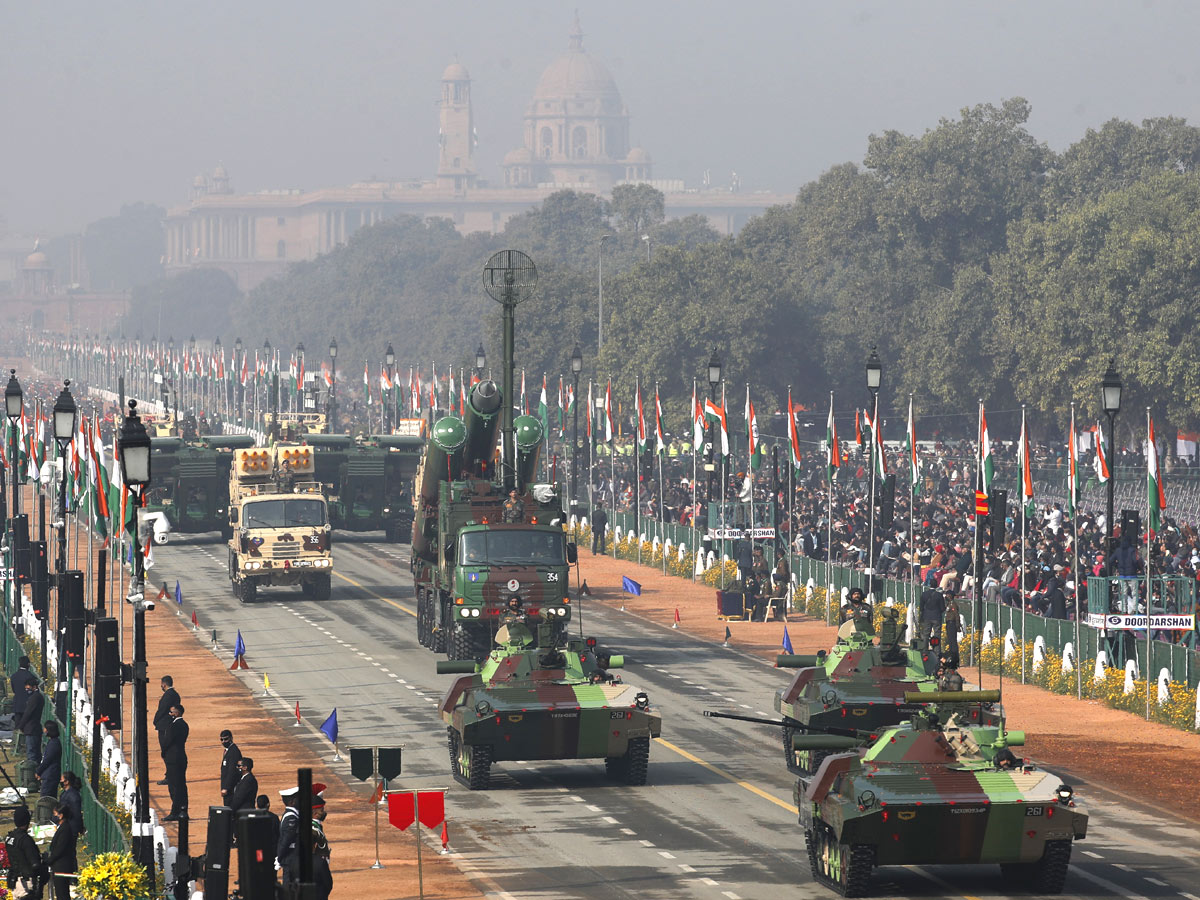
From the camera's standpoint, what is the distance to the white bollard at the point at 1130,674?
3878 cm

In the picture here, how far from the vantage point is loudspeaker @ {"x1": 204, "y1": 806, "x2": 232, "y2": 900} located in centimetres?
1744

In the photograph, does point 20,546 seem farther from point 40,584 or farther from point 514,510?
point 514,510

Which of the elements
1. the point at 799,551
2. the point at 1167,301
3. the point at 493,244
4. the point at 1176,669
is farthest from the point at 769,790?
the point at 493,244

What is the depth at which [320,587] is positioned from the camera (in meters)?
54.7

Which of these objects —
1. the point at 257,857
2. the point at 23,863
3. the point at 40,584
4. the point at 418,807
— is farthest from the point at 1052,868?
the point at 40,584

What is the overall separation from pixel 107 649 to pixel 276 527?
2499 cm

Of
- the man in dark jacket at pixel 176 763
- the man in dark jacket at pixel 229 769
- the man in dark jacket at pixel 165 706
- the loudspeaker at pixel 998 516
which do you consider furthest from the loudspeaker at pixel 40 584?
the loudspeaker at pixel 998 516

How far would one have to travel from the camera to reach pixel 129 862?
68.0 ft

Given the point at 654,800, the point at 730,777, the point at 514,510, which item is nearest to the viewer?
the point at 654,800

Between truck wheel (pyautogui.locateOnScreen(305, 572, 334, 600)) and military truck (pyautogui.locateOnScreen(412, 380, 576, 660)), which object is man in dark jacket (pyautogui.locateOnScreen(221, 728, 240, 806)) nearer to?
military truck (pyautogui.locateOnScreen(412, 380, 576, 660))

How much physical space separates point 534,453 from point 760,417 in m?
55.1

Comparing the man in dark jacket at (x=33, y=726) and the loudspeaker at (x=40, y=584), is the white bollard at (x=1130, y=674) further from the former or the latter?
the loudspeaker at (x=40, y=584)

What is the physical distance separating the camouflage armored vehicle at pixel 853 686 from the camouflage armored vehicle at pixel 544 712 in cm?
217

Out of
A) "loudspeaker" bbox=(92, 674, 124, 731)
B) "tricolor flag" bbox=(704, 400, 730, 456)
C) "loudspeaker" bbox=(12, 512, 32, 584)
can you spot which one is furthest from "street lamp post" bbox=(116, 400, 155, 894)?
"tricolor flag" bbox=(704, 400, 730, 456)
